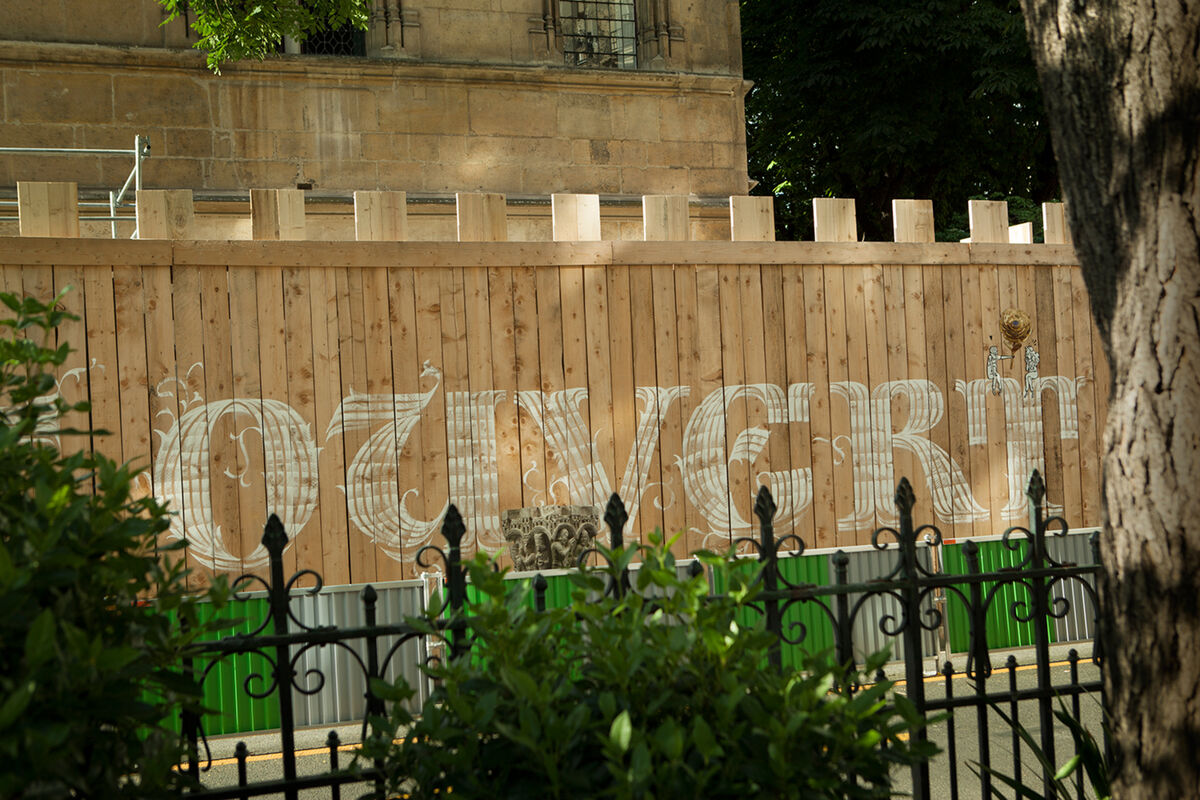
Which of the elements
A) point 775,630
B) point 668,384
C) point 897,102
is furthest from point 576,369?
point 897,102

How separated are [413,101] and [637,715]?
10.2 meters

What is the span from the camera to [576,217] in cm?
813

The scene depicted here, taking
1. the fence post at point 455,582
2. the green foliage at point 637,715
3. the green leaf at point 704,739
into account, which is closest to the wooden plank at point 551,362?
the fence post at point 455,582

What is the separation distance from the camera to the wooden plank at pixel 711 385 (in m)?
8.21

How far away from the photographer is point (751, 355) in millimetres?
8320

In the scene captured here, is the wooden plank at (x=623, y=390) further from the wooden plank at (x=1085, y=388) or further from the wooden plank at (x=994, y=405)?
the wooden plank at (x=1085, y=388)

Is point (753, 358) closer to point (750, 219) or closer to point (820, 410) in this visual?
point (820, 410)

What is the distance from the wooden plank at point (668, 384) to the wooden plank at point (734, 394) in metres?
0.38

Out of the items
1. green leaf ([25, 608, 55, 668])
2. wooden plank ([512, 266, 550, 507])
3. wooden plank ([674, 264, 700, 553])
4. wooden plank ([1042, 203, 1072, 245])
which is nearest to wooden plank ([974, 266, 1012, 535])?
wooden plank ([1042, 203, 1072, 245])

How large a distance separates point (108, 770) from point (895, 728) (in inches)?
68.5

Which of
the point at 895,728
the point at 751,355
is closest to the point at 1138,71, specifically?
the point at 895,728

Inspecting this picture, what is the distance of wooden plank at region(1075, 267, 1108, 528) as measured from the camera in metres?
9.14

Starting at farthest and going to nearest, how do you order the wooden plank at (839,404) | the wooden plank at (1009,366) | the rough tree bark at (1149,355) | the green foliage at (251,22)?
the wooden plank at (1009,366) < the wooden plank at (839,404) < the green foliage at (251,22) < the rough tree bark at (1149,355)

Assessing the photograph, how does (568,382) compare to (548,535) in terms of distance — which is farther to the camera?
(568,382)
